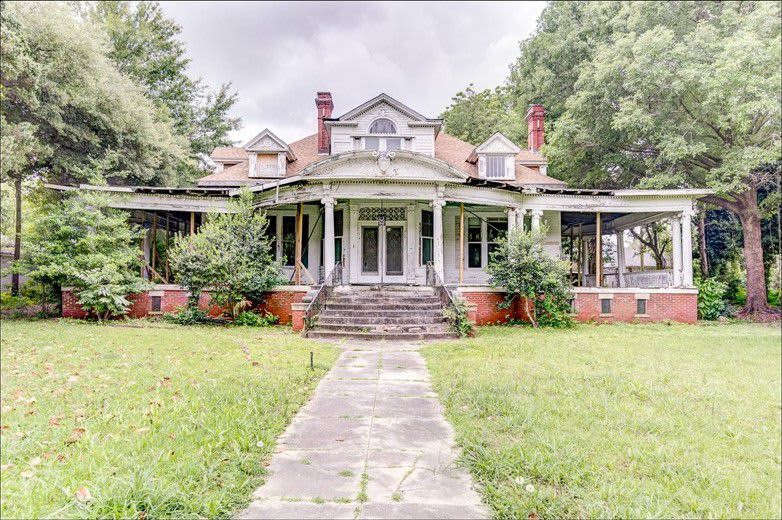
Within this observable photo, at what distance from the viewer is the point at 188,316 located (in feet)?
38.5

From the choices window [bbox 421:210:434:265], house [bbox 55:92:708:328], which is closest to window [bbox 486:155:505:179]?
house [bbox 55:92:708:328]

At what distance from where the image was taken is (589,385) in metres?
5.00

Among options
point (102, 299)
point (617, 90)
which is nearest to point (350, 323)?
point (102, 299)

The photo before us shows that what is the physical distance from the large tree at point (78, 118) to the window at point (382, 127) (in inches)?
330

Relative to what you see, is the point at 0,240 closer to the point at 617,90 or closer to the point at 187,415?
the point at 187,415

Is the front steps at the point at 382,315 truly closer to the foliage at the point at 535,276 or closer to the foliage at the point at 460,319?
the foliage at the point at 460,319

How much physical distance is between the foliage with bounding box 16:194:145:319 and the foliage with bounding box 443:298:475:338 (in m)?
8.65

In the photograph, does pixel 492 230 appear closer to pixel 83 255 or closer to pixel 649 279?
pixel 649 279

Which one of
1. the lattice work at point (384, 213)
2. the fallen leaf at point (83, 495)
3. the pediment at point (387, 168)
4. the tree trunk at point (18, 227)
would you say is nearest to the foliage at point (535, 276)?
the pediment at point (387, 168)

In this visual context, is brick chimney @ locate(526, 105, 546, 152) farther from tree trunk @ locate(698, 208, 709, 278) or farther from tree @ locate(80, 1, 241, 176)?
tree @ locate(80, 1, 241, 176)

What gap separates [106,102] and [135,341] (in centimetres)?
1068

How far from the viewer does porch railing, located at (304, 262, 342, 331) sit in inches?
410

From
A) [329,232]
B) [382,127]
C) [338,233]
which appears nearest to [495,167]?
[382,127]

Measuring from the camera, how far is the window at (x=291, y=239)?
15.9 m
